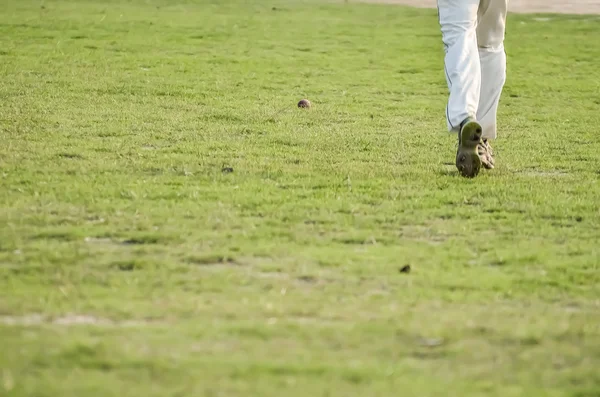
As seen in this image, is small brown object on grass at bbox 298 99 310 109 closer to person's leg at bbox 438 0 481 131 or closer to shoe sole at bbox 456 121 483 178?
person's leg at bbox 438 0 481 131

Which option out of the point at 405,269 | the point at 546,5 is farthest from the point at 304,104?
the point at 546,5

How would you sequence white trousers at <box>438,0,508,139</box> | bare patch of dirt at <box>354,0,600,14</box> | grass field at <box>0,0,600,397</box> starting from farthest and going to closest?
1. bare patch of dirt at <box>354,0,600,14</box>
2. white trousers at <box>438,0,508,139</box>
3. grass field at <box>0,0,600,397</box>

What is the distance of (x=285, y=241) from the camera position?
5379 mm

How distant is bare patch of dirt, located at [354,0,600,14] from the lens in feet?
71.2

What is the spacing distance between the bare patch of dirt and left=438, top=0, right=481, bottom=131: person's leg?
14.5 meters

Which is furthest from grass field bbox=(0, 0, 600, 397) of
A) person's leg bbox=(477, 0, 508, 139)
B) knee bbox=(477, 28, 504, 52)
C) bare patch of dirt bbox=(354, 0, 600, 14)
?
bare patch of dirt bbox=(354, 0, 600, 14)

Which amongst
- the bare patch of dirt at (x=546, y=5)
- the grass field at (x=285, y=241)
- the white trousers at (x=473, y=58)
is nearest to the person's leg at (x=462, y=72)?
the white trousers at (x=473, y=58)

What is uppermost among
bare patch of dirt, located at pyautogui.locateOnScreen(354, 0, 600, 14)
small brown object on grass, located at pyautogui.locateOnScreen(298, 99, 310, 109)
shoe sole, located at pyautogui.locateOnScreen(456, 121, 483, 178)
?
shoe sole, located at pyautogui.locateOnScreen(456, 121, 483, 178)

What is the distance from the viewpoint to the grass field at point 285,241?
3.69 metres

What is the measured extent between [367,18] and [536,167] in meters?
11.9

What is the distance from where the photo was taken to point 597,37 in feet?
57.4

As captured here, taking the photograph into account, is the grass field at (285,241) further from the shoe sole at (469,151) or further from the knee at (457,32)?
the knee at (457,32)

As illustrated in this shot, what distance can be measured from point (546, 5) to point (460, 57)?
54.1 feet

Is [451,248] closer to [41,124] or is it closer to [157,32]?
[41,124]
